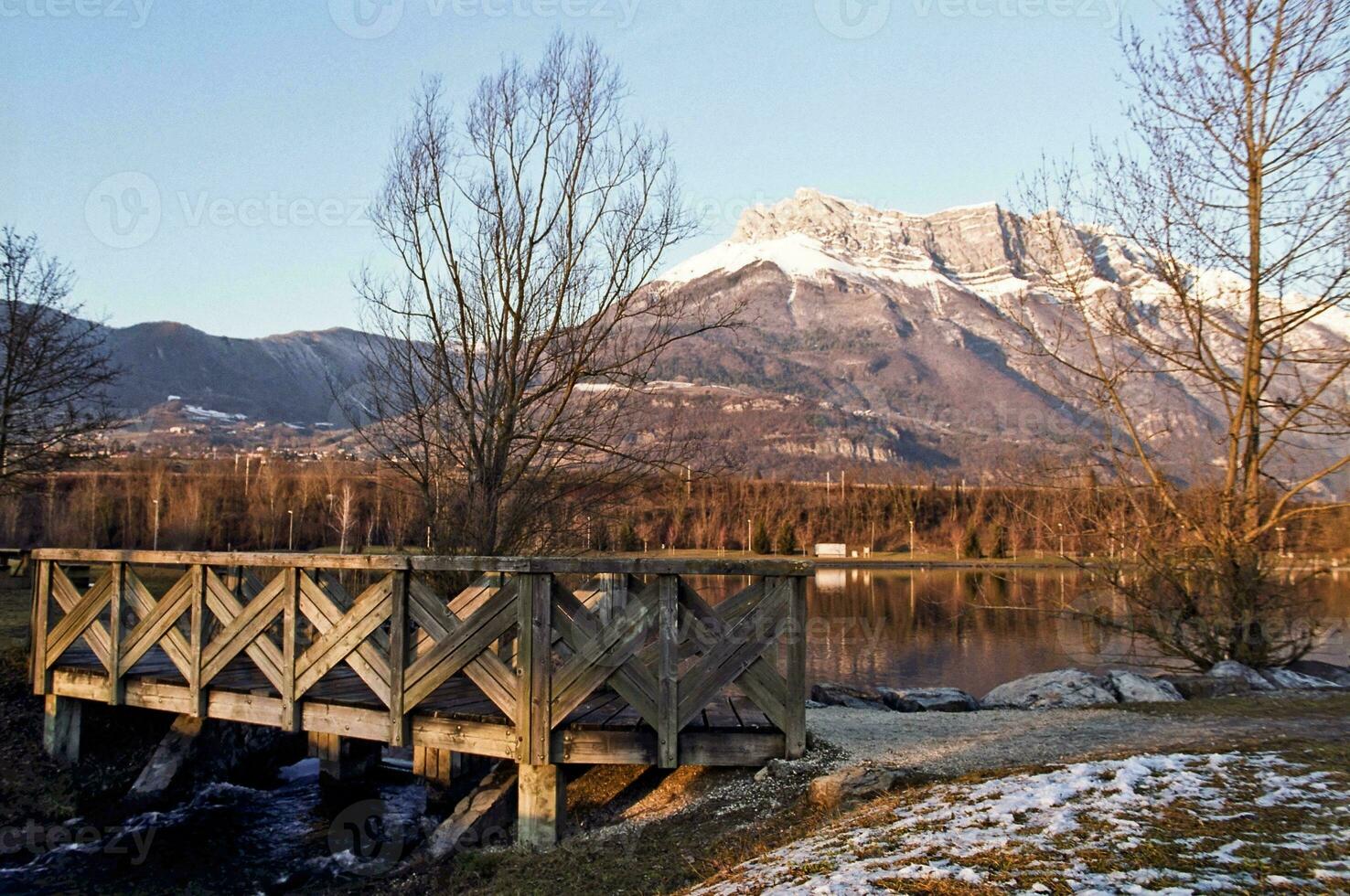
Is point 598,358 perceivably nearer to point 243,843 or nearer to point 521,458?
point 521,458

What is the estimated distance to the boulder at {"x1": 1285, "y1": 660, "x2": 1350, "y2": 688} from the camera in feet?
47.1

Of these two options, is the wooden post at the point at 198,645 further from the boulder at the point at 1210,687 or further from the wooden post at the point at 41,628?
the boulder at the point at 1210,687

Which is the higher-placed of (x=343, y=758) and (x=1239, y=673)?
(x=1239, y=673)

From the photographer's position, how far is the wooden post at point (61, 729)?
11320 mm

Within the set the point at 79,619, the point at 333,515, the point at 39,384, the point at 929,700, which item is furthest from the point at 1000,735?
the point at 333,515

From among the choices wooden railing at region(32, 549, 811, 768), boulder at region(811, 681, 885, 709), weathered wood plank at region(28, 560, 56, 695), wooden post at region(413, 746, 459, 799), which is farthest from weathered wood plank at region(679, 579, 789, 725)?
weathered wood plank at region(28, 560, 56, 695)

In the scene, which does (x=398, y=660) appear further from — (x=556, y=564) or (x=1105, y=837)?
(x=1105, y=837)

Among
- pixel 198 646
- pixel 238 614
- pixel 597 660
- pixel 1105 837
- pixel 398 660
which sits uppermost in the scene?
pixel 238 614

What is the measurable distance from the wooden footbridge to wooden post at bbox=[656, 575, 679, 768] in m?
0.01

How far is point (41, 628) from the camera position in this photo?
11.9m

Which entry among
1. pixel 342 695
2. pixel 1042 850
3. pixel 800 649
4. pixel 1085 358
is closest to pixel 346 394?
pixel 342 695

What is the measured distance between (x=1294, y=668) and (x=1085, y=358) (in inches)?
220

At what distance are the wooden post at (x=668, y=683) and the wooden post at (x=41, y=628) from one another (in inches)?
314

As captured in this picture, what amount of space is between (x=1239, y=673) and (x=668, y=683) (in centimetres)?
990
